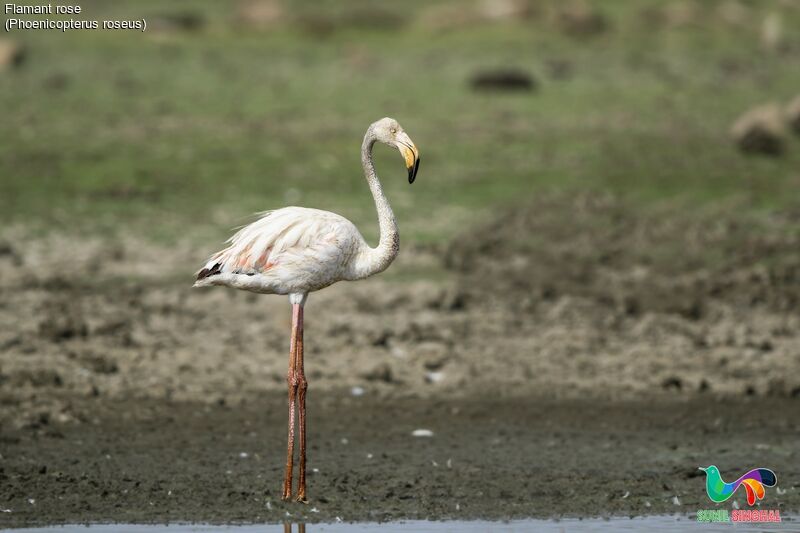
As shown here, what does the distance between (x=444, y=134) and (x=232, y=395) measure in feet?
29.3

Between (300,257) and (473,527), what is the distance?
1686 millimetres

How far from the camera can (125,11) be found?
29375 mm

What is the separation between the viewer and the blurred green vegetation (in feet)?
49.8

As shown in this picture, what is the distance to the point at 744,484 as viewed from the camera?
8078 mm

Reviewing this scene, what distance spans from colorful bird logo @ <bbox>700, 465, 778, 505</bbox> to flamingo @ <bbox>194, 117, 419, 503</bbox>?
223cm

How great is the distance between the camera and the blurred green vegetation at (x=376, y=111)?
598 inches

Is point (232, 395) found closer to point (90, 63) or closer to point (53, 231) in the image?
point (53, 231)

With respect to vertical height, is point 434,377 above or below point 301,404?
above

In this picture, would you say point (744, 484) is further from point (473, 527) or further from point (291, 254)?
point (291, 254)

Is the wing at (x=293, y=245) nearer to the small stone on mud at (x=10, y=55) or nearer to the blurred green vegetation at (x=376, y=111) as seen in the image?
the blurred green vegetation at (x=376, y=111)

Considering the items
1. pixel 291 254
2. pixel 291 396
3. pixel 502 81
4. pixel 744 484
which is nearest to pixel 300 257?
pixel 291 254

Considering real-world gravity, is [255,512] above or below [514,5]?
below

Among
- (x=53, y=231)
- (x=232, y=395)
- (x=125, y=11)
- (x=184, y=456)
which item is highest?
(x=125, y=11)

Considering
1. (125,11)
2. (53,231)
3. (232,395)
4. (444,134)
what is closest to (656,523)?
(232,395)
